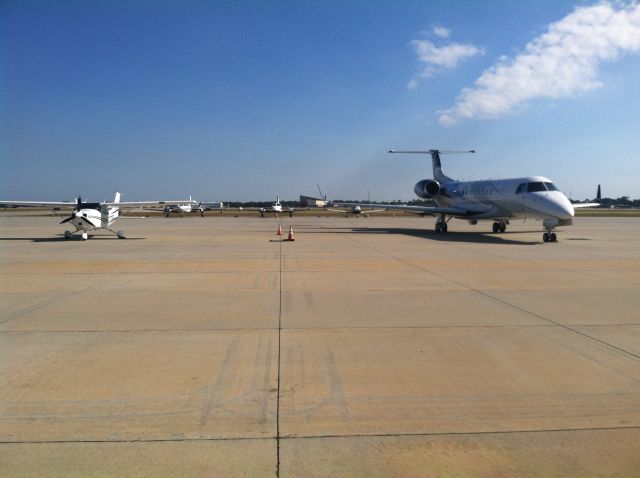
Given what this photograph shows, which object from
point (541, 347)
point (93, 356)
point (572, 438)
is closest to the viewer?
point (572, 438)

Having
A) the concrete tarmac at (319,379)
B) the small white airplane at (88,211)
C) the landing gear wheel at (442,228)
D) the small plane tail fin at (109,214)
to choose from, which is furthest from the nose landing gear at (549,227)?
the small plane tail fin at (109,214)

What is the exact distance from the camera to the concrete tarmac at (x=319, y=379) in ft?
11.1

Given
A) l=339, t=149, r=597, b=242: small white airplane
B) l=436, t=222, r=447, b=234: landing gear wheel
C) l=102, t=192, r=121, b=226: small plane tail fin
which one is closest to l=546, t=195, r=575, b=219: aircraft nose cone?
l=339, t=149, r=597, b=242: small white airplane

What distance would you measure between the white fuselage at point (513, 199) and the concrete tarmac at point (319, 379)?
1119cm

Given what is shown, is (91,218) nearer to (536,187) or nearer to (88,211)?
(88,211)

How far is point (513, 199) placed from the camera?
22.6 metres

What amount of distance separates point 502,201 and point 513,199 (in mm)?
1189

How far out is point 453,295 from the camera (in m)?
9.02

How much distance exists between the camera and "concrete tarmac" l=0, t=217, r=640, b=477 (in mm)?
3377

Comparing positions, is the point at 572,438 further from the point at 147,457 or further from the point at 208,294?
the point at 208,294

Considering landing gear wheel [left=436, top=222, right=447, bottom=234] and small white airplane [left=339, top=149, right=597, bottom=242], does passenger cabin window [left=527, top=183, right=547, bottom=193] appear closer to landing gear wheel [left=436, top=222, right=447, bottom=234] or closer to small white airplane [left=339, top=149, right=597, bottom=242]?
small white airplane [left=339, top=149, right=597, bottom=242]

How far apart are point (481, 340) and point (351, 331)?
5.47 feet

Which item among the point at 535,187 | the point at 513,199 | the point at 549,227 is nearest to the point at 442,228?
the point at 513,199

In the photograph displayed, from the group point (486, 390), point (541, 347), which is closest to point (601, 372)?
point (541, 347)
